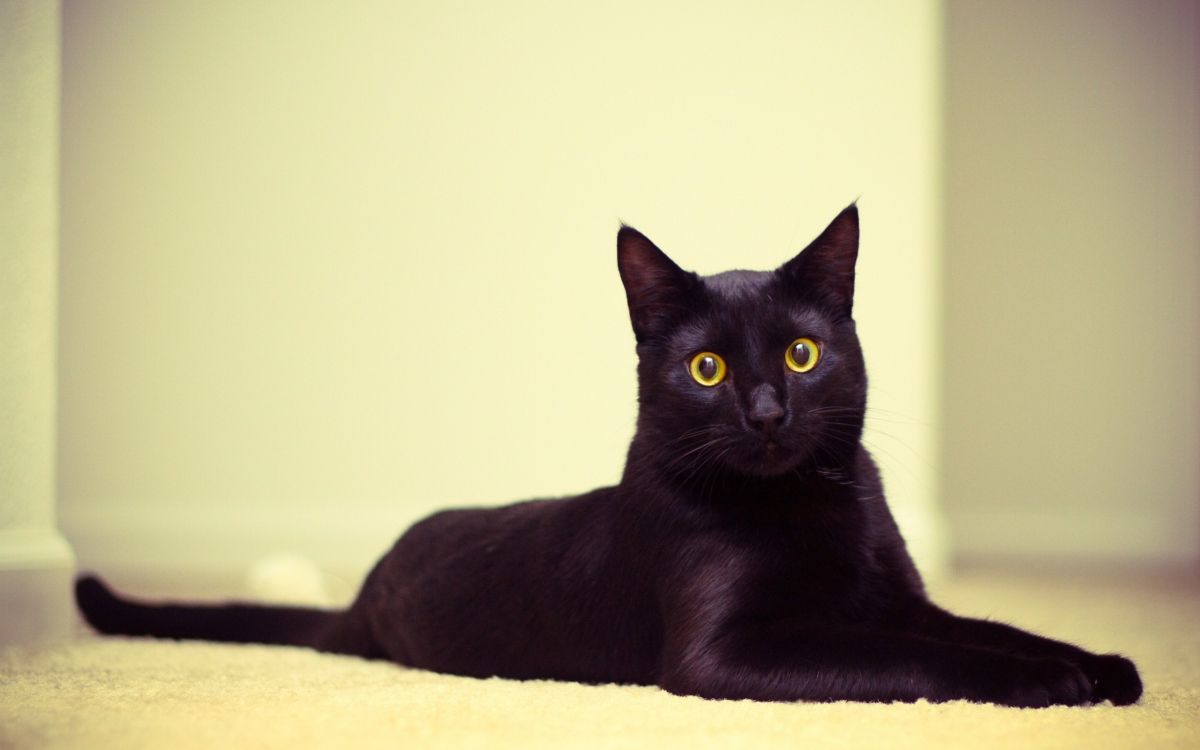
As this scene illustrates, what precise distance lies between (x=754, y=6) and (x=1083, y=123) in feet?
4.26

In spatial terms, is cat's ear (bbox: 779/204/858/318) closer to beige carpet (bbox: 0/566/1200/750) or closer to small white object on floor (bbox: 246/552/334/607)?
beige carpet (bbox: 0/566/1200/750)

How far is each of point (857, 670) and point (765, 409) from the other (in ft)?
0.98

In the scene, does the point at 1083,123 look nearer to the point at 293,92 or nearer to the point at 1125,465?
the point at 1125,465

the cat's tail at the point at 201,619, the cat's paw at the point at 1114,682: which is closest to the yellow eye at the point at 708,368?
the cat's paw at the point at 1114,682

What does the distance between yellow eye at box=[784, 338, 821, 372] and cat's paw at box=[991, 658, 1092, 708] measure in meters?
0.42

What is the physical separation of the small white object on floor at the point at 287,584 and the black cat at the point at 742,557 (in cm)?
79

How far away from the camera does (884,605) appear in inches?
53.4

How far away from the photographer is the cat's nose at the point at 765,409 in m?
1.23

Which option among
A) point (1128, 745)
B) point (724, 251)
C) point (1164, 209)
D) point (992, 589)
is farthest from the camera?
point (1164, 209)

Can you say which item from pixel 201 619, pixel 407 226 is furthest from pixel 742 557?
pixel 407 226

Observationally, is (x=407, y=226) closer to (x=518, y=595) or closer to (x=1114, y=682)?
(x=518, y=595)

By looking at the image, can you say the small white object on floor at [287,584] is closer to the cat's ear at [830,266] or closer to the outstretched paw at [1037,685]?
the cat's ear at [830,266]

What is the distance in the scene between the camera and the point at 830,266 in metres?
1.39

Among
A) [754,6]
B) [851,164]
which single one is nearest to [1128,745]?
[851,164]
